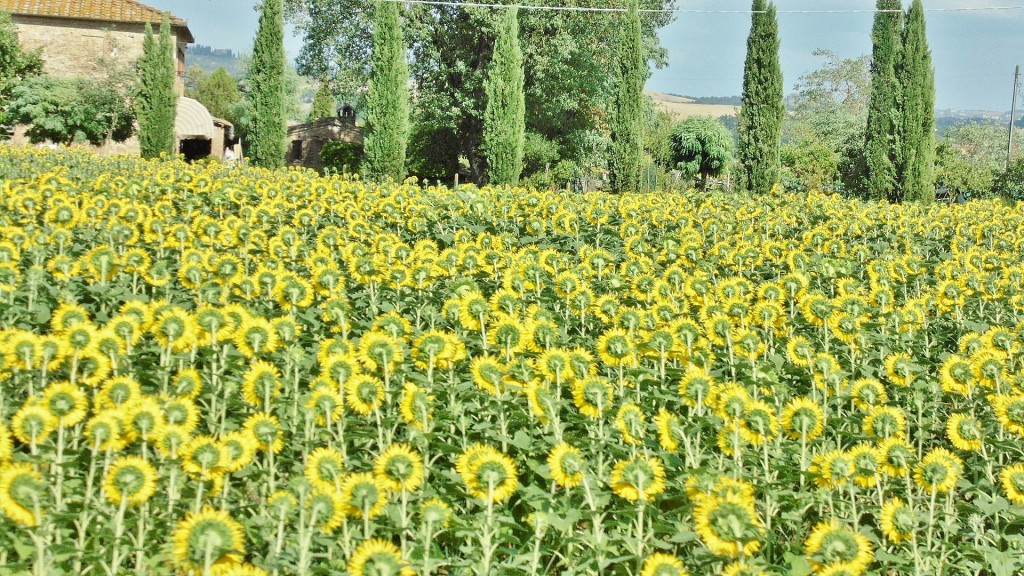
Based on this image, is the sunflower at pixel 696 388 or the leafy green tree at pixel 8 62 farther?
the leafy green tree at pixel 8 62

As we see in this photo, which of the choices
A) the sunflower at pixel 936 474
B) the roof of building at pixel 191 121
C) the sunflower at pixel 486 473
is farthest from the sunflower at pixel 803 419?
the roof of building at pixel 191 121

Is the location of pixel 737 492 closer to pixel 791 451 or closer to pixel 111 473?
pixel 791 451

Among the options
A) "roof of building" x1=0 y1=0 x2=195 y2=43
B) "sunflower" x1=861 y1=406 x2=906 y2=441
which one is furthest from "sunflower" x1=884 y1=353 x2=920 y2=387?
"roof of building" x1=0 y1=0 x2=195 y2=43

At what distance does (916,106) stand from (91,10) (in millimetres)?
31575

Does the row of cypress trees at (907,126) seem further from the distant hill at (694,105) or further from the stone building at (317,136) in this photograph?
the distant hill at (694,105)

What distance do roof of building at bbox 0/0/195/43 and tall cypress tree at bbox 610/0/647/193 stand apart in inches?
899

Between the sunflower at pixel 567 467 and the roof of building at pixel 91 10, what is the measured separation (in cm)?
3650

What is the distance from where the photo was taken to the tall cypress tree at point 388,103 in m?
18.2

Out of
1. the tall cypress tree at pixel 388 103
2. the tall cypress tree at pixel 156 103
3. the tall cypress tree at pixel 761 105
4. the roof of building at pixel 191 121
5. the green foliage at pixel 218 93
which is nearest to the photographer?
the tall cypress tree at pixel 388 103

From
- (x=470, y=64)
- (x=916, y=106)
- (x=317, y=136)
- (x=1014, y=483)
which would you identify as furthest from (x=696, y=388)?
(x=317, y=136)

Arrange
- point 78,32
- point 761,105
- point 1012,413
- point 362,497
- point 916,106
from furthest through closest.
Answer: point 78,32 < point 916,106 < point 761,105 < point 1012,413 < point 362,497

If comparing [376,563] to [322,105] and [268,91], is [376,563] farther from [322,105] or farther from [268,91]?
[322,105]

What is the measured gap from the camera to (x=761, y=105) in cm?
1958

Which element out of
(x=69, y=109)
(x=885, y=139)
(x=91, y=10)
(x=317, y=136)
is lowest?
(x=885, y=139)
